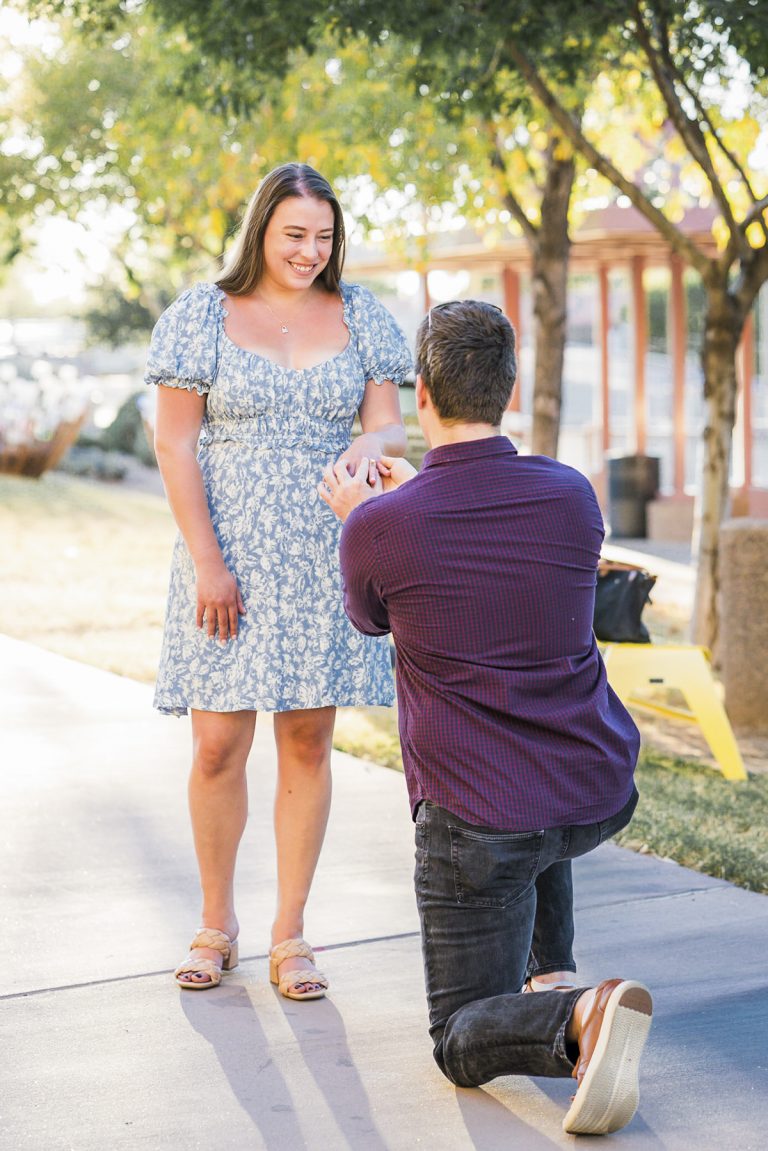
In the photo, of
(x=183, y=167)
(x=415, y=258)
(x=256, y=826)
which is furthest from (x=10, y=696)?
(x=415, y=258)

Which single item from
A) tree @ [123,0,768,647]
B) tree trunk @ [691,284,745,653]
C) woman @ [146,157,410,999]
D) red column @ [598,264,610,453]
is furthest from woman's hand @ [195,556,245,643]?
red column @ [598,264,610,453]

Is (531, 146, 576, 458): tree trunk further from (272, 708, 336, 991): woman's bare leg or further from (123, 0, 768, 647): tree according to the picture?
(272, 708, 336, 991): woman's bare leg

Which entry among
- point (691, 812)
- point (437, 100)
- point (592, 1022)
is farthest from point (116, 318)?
point (592, 1022)

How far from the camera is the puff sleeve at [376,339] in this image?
3.88 meters

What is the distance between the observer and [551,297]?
1096 cm

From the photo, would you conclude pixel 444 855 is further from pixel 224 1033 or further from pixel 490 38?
pixel 490 38

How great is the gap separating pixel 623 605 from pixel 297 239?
3.12 m

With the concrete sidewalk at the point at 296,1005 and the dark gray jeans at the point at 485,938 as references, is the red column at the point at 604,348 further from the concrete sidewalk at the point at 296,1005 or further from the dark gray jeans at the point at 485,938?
the dark gray jeans at the point at 485,938

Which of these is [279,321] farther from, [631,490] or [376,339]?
[631,490]

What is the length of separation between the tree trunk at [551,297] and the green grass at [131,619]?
9.66ft

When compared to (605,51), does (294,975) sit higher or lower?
lower

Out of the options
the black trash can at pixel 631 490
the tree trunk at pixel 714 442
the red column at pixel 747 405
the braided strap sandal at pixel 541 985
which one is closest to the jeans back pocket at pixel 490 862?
the braided strap sandal at pixel 541 985

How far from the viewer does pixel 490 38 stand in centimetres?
701

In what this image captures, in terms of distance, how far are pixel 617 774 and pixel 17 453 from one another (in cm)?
1703
